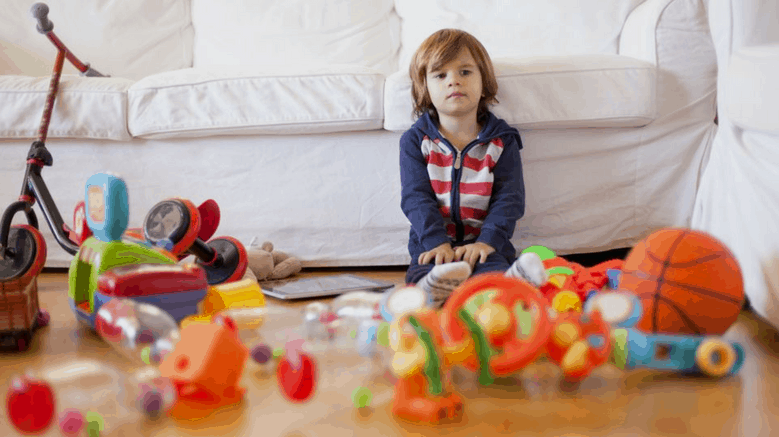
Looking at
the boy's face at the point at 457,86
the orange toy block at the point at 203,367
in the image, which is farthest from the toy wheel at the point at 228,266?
the orange toy block at the point at 203,367

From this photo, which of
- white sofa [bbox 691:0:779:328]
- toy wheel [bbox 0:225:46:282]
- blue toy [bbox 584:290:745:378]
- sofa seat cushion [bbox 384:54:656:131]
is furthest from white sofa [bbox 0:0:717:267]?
blue toy [bbox 584:290:745:378]

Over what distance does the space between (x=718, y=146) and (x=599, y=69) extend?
37cm

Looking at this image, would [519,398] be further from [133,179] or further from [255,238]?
[133,179]

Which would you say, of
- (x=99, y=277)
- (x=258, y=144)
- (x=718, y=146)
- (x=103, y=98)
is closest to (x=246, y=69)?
(x=258, y=144)

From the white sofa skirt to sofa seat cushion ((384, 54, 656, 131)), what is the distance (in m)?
0.07

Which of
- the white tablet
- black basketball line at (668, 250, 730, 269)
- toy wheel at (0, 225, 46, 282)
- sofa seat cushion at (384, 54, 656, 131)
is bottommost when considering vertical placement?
the white tablet

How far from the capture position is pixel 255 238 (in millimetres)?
2146

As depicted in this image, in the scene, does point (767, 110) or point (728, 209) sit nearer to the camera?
point (767, 110)

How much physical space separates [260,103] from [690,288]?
47.7 inches

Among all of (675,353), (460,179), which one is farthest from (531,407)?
(460,179)

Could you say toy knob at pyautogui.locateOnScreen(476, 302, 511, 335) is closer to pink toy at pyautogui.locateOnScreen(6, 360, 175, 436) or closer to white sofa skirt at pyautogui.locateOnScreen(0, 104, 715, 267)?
pink toy at pyautogui.locateOnScreen(6, 360, 175, 436)

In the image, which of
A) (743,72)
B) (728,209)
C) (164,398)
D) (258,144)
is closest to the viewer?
(164,398)

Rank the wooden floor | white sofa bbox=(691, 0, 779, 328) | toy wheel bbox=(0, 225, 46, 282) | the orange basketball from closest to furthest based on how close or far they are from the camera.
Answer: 1. the wooden floor
2. the orange basketball
3. white sofa bbox=(691, 0, 779, 328)
4. toy wheel bbox=(0, 225, 46, 282)

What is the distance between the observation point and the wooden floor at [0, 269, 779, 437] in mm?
1025
